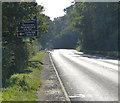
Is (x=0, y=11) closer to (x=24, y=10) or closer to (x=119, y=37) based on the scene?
(x=24, y=10)

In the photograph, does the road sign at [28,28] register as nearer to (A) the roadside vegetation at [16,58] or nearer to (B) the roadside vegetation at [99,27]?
(A) the roadside vegetation at [16,58]

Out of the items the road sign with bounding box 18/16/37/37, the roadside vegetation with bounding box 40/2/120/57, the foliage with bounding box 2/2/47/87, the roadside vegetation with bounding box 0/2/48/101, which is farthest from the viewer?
A: the roadside vegetation with bounding box 40/2/120/57

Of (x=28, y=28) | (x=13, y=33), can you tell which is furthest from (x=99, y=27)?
(x=13, y=33)

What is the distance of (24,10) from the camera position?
16.5m

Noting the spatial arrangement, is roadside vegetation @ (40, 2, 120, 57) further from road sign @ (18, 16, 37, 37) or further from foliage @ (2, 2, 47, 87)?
foliage @ (2, 2, 47, 87)

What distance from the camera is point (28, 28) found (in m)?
20.9

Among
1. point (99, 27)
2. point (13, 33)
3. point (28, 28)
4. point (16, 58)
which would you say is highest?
point (28, 28)

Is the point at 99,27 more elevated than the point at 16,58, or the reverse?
the point at 99,27

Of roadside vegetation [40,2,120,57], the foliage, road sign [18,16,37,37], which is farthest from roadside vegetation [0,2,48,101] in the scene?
roadside vegetation [40,2,120,57]

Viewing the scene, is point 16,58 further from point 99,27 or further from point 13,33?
point 99,27

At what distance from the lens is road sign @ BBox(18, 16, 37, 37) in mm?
20077

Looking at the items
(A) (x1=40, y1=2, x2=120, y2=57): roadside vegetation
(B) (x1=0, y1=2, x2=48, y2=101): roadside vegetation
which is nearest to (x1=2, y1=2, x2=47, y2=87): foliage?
(B) (x1=0, y1=2, x2=48, y2=101): roadside vegetation

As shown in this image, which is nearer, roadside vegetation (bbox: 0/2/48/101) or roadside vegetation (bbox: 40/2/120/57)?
roadside vegetation (bbox: 0/2/48/101)

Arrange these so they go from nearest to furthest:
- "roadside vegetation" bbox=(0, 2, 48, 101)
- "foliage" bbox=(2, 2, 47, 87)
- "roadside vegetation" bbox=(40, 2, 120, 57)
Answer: "roadside vegetation" bbox=(0, 2, 48, 101)
"foliage" bbox=(2, 2, 47, 87)
"roadside vegetation" bbox=(40, 2, 120, 57)
